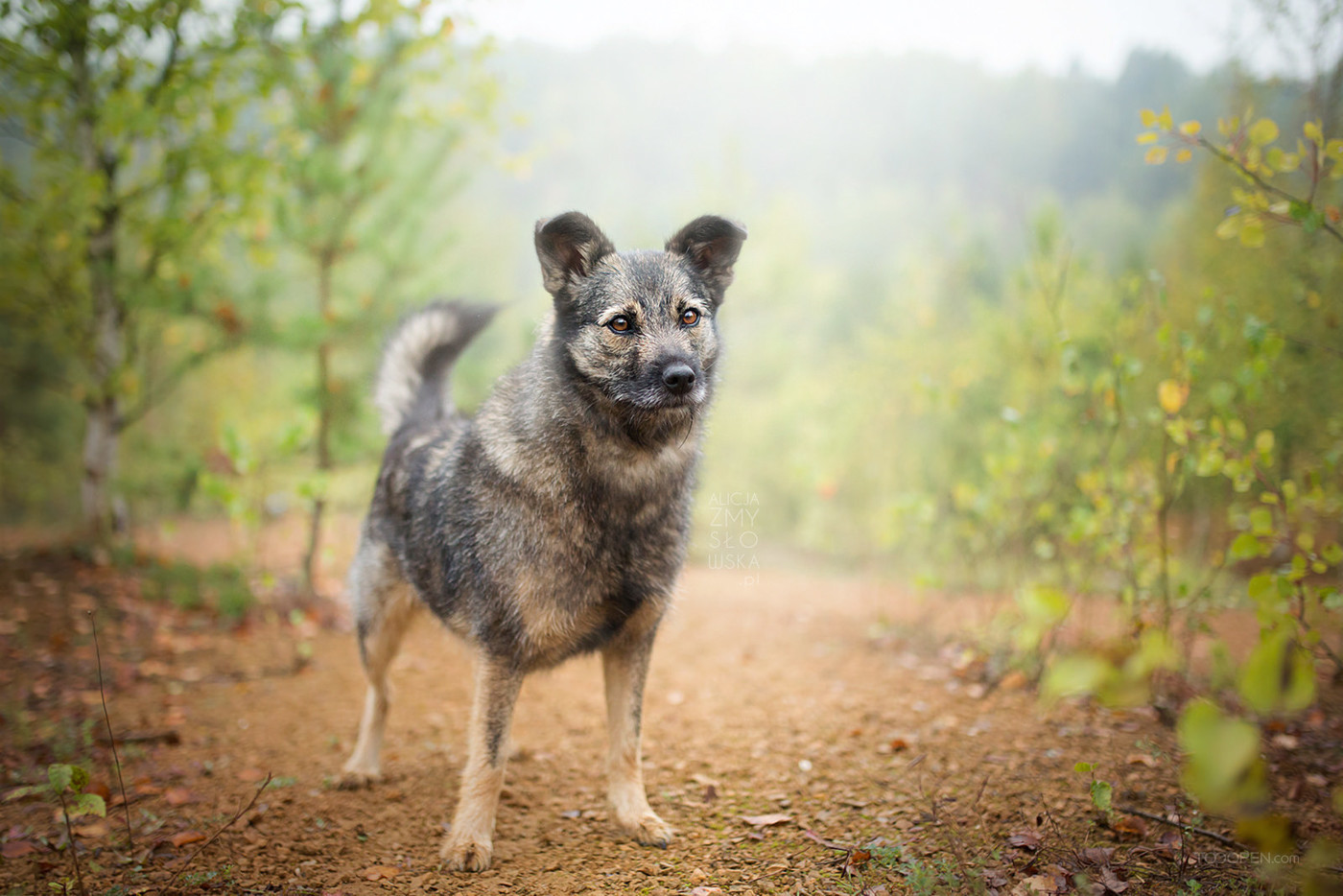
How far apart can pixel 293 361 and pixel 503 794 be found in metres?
7.44

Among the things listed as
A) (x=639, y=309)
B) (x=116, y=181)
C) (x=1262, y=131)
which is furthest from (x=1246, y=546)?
(x=116, y=181)

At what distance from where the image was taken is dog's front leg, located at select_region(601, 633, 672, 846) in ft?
10.7

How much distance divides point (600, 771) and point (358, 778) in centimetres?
131

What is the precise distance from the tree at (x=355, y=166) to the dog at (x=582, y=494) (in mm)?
4020

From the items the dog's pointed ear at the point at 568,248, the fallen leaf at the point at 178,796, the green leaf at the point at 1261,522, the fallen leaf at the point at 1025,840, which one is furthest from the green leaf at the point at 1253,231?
the fallen leaf at the point at 178,796

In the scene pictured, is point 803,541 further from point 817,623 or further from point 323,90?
point 323,90

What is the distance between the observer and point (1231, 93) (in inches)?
334

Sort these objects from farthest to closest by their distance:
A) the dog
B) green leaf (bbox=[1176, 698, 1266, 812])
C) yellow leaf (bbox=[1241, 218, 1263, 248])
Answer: the dog, yellow leaf (bbox=[1241, 218, 1263, 248]), green leaf (bbox=[1176, 698, 1266, 812])

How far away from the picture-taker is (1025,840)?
2.66m

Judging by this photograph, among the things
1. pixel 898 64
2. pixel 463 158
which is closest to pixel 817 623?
pixel 463 158

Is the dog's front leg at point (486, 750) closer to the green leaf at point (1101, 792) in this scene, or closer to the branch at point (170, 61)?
the green leaf at point (1101, 792)

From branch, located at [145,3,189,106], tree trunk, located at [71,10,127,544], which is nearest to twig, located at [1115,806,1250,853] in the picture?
branch, located at [145,3,189,106]

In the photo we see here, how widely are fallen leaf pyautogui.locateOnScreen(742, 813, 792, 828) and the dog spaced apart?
383mm

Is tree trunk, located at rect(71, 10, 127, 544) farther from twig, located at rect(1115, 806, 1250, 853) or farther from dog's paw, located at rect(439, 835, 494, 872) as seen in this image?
twig, located at rect(1115, 806, 1250, 853)
